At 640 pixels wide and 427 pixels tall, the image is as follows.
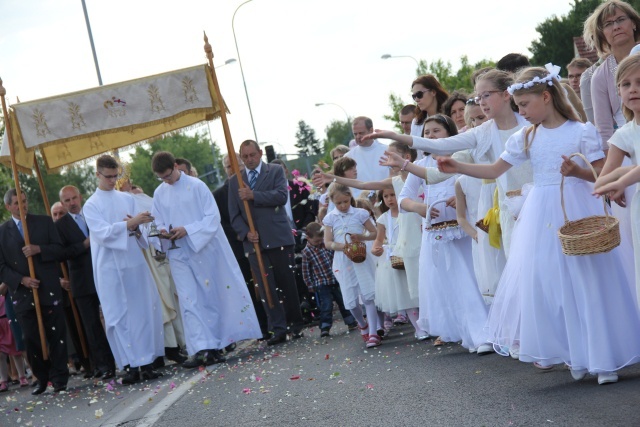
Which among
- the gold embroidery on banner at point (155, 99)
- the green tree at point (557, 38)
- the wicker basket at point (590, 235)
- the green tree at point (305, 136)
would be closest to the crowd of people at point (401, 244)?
the wicker basket at point (590, 235)

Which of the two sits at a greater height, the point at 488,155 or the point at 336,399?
the point at 488,155

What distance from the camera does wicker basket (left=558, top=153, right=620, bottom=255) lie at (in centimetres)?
636

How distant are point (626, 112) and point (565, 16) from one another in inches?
2437

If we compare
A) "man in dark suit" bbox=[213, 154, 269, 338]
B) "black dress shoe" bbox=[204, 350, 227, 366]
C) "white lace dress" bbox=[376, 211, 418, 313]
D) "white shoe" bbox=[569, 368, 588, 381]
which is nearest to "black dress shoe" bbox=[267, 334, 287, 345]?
"black dress shoe" bbox=[204, 350, 227, 366]

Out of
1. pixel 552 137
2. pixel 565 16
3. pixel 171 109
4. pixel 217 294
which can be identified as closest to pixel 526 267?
pixel 552 137

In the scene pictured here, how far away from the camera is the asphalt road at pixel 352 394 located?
20.8 ft

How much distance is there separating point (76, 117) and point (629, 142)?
894 centimetres

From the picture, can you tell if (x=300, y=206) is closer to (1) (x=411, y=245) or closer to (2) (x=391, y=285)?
(2) (x=391, y=285)

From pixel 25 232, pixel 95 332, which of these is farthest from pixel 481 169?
pixel 25 232

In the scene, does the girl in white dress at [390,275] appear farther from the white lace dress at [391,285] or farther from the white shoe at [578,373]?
the white shoe at [578,373]

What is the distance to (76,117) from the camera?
13.9m

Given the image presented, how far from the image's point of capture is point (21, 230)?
13391 millimetres

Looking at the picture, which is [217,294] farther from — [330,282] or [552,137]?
[552,137]

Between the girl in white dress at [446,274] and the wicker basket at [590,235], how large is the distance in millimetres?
2846
